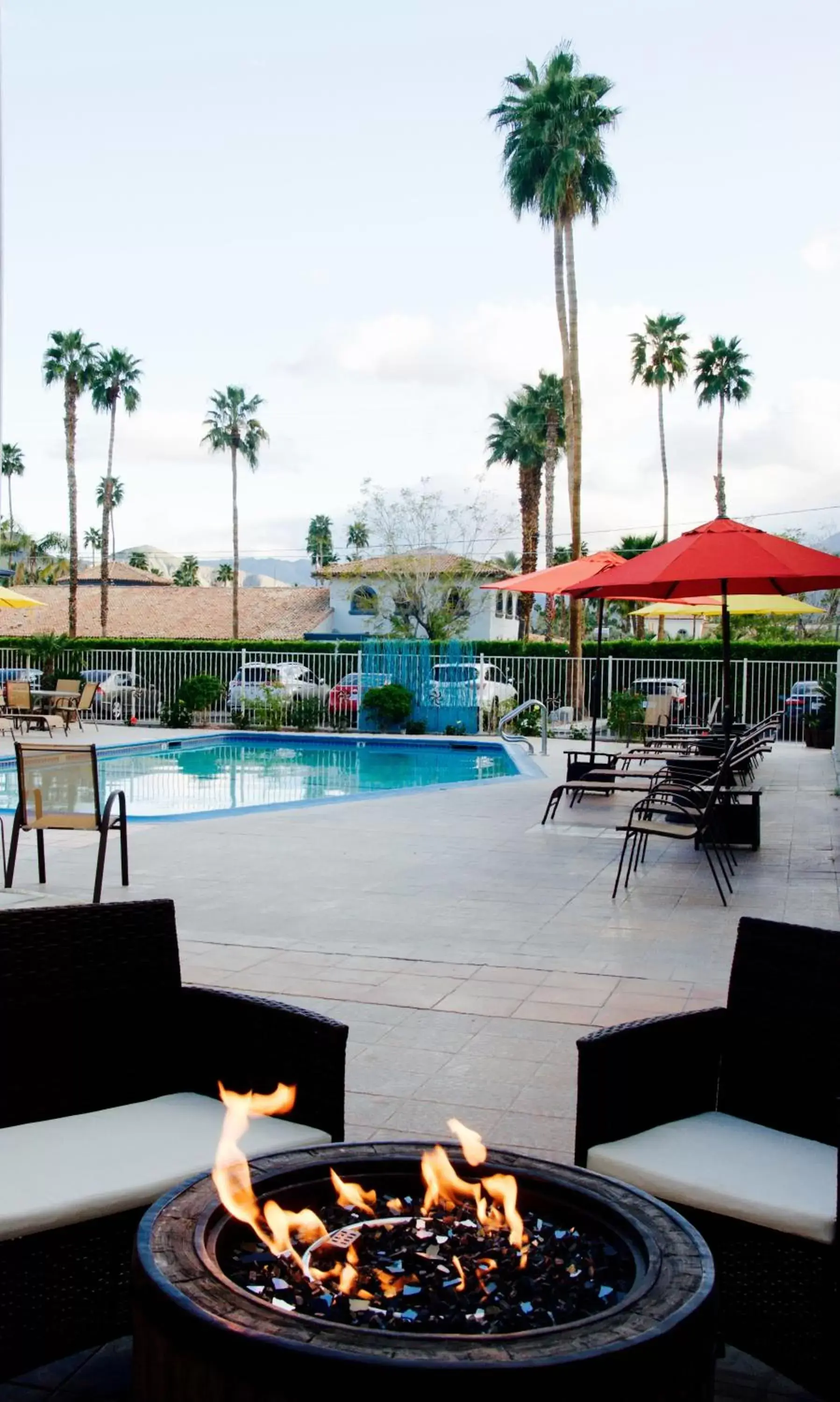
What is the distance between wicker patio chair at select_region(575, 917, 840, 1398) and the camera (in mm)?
2180

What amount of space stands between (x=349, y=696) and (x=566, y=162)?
43.2ft

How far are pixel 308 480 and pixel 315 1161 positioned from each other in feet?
161

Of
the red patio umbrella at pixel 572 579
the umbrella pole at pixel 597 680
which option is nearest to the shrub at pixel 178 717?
the red patio umbrella at pixel 572 579

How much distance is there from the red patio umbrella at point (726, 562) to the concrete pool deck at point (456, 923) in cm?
174

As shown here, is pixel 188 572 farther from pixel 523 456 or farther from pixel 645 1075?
pixel 645 1075

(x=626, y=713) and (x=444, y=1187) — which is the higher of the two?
(x=626, y=713)

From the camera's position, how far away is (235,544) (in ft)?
153

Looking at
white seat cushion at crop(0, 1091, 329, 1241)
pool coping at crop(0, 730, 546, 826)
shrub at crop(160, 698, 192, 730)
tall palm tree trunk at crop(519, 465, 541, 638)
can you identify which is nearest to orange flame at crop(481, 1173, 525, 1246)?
white seat cushion at crop(0, 1091, 329, 1241)

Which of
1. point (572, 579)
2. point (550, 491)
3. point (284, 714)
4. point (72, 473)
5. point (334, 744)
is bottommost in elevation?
point (334, 744)

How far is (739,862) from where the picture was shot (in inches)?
341

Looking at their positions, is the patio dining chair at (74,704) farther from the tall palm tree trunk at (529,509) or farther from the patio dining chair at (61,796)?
the tall palm tree trunk at (529,509)

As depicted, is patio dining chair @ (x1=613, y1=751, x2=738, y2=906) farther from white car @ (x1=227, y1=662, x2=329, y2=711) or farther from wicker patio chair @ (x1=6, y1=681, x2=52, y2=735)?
white car @ (x1=227, y1=662, x2=329, y2=711)

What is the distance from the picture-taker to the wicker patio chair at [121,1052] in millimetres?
2340

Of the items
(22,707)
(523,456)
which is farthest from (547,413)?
(22,707)
